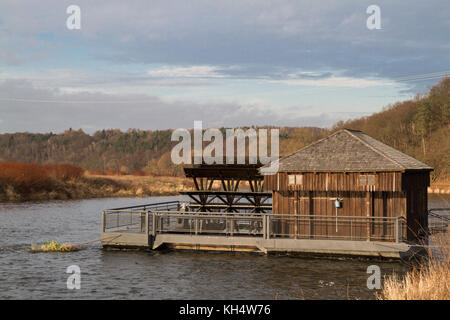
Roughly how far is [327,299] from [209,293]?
14.6 ft

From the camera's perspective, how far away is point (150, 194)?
83.9 m

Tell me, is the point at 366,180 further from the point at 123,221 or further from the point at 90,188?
the point at 90,188

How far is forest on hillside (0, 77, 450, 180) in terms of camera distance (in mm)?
117875

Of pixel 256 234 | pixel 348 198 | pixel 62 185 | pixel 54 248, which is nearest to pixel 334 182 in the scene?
pixel 348 198

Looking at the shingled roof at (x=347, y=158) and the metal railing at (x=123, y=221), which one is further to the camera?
the metal railing at (x=123, y=221)

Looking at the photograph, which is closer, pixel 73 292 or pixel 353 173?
pixel 73 292

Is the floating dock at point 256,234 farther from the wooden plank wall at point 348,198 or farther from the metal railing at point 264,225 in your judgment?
the wooden plank wall at point 348,198

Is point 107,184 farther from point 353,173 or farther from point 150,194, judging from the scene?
point 353,173

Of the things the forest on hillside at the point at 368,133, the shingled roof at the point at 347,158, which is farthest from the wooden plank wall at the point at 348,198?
the forest on hillside at the point at 368,133

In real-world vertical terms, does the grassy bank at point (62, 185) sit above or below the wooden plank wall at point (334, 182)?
below

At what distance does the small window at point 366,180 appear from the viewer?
1065 inches

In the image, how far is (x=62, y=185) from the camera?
76.5 meters

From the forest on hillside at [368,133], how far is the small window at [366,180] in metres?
67.6

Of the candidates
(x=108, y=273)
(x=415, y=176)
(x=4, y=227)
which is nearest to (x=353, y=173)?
(x=415, y=176)
